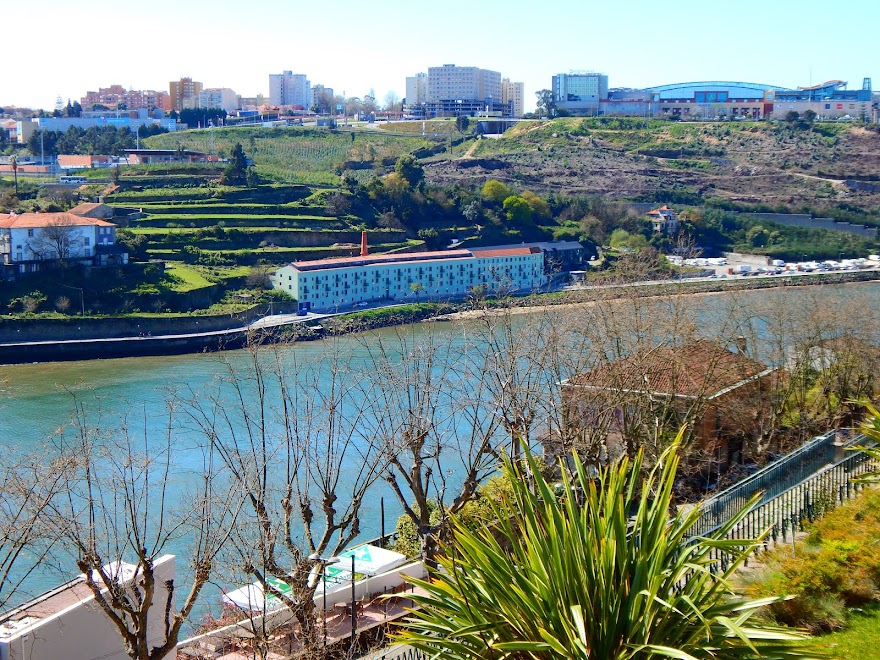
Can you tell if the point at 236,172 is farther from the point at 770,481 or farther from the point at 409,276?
the point at 770,481

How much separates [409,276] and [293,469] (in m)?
18.6

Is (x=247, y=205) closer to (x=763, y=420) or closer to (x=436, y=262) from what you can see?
(x=436, y=262)

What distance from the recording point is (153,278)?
25.0m

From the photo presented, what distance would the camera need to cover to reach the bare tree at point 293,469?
18.9 feet

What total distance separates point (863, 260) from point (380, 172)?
688 inches

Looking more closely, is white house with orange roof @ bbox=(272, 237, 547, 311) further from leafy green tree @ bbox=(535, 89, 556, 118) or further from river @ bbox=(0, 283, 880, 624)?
leafy green tree @ bbox=(535, 89, 556, 118)

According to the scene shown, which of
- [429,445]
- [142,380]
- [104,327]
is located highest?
[429,445]

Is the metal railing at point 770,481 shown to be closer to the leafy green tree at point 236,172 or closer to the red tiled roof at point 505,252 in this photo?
the red tiled roof at point 505,252

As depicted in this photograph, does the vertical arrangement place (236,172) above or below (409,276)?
above

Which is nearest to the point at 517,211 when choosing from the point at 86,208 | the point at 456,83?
the point at 86,208

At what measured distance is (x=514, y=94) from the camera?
78188mm

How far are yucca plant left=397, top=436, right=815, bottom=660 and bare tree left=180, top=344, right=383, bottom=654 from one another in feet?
7.47

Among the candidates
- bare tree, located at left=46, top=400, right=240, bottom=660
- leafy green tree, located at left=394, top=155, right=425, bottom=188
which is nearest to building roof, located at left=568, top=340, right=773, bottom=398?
bare tree, located at left=46, top=400, right=240, bottom=660

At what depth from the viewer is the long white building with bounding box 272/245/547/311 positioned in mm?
26109
